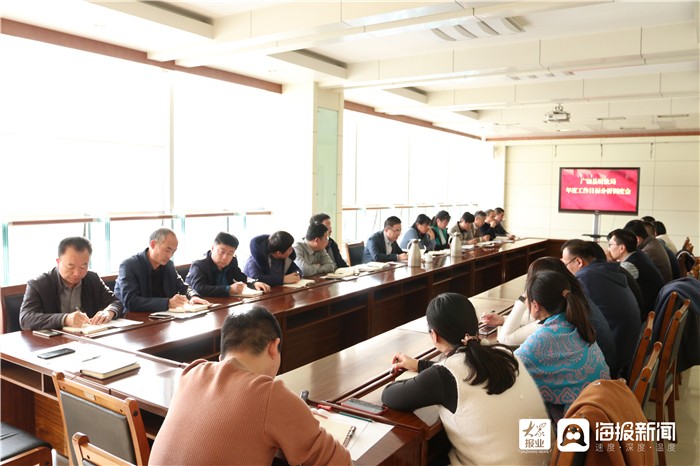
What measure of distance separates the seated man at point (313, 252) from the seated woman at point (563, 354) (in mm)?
2829

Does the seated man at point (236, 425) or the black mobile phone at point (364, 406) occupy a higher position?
the seated man at point (236, 425)

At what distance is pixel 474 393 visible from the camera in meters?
1.67

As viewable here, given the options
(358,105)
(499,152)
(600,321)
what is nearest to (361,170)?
(358,105)

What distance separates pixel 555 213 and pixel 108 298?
11989mm

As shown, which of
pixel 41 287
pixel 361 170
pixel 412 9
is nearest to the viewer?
pixel 41 287

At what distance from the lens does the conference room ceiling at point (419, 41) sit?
14.1ft

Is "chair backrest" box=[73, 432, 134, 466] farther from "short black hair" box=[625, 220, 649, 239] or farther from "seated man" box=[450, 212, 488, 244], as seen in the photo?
"seated man" box=[450, 212, 488, 244]

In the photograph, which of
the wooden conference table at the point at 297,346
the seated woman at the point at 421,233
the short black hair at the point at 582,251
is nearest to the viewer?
the wooden conference table at the point at 297,346

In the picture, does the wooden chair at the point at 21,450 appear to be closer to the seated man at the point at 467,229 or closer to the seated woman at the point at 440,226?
the seated woman at the point at 440,226

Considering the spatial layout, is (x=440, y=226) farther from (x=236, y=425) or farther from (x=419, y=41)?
(x=236, y=425)

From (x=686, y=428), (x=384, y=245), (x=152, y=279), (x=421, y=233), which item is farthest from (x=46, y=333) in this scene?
(x=421, y=233)

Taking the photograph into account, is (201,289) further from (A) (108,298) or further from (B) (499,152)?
(B) (499,152)

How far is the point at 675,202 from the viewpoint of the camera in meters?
12.1

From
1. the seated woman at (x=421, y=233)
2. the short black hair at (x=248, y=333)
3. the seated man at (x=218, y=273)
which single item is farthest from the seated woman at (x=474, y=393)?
Answer: the seated woman at (x=421, y=233)
